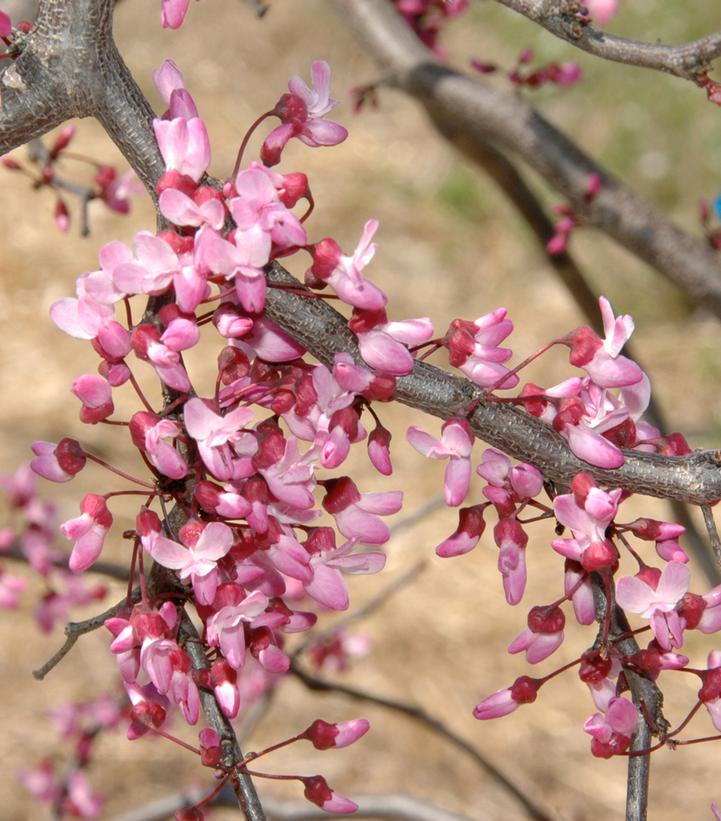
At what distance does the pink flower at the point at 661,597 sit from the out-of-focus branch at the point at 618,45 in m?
0.32

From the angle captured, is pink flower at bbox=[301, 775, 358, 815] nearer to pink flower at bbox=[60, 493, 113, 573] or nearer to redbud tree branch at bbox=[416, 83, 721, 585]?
pink flower at bbox=[60, 493, 113, 573]

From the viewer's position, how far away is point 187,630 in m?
0.74

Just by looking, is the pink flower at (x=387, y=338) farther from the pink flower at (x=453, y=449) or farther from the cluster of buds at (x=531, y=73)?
the cluster of buds at (x=531, y=73)

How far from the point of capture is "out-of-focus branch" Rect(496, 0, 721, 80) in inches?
28.5

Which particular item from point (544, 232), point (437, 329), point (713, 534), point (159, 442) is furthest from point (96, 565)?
point (437, 329)

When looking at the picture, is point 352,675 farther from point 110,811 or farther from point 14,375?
point 14,375

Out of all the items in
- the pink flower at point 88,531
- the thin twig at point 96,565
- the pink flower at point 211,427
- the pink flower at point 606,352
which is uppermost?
the pink flower at point 211,427

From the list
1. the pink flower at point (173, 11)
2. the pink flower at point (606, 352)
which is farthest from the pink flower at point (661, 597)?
the pink flower at point (173, 11)

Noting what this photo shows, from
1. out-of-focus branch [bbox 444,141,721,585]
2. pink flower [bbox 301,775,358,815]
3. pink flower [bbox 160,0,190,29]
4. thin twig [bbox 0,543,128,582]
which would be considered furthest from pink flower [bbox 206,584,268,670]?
out-of-focus branch [bbox 444,141,721,585]

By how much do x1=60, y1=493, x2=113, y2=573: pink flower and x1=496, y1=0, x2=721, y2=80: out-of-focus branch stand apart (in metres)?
0.42

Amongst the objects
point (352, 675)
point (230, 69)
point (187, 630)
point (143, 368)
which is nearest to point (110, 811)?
point (352, 675)

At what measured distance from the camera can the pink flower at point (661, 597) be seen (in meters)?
0.72

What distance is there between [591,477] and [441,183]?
13.3 ft

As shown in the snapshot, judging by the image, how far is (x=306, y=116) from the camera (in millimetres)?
758
